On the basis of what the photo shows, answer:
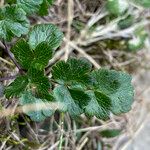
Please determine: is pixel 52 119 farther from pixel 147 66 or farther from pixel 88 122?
pixel 147 66

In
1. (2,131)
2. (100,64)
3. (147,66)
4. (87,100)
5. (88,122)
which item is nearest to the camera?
(87,100)

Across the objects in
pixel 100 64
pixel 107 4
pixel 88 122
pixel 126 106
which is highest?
pixel 107 4

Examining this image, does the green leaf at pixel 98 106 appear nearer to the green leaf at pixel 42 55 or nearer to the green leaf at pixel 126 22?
the green leaf at pixel 42 55

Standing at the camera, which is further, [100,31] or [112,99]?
[100,31]

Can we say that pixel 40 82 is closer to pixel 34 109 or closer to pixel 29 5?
pixel 34 109

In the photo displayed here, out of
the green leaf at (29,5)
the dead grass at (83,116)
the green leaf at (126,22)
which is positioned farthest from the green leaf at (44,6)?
the green leaf at (126,22)

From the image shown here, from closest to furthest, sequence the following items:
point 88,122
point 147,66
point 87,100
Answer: point 87,100, point 88,122, point 147,66

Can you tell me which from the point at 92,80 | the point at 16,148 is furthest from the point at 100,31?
the point at 16,148
